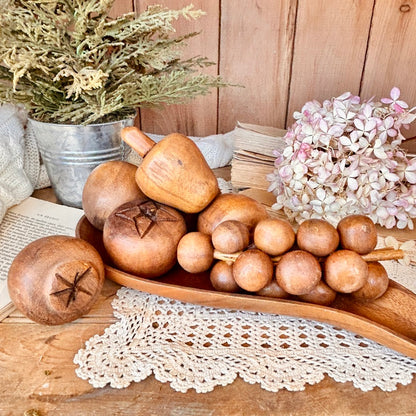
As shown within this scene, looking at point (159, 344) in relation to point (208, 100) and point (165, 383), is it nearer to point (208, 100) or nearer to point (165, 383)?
point (165, 383)

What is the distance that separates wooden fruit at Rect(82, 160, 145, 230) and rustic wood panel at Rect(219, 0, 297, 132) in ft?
1.80

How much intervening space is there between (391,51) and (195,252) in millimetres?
761

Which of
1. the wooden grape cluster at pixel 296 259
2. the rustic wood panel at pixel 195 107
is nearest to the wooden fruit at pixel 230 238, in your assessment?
the wooden grape cluster at pixel 296 259

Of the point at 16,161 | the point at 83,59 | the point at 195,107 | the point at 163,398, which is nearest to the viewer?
the point at 163,398

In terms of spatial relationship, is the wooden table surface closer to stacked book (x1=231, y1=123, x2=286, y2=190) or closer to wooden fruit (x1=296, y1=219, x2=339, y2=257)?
wooden fruit (x1=296, y1=219, x2=339, y2=257)

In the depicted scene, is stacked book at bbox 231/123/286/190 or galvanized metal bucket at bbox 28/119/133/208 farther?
stacked book at bbox 231/123/286/190

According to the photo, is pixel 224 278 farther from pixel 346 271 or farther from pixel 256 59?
pixel 256 59

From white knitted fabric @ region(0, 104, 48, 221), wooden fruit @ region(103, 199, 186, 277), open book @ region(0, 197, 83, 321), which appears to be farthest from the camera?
white knitted fabric @ region(0, 104, 48, 221)

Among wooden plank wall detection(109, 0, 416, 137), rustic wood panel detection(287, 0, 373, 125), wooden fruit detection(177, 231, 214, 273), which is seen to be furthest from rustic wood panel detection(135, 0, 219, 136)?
wooden fruit detection(177, 231, 214, 273)

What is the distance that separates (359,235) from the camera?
421mm

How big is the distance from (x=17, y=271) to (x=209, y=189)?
0.76ft

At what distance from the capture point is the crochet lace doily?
39 cm

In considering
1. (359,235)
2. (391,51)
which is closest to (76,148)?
(359,235)

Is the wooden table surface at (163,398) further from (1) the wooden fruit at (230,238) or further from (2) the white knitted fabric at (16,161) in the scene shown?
(2) the white knitted fabric at (16,161)
